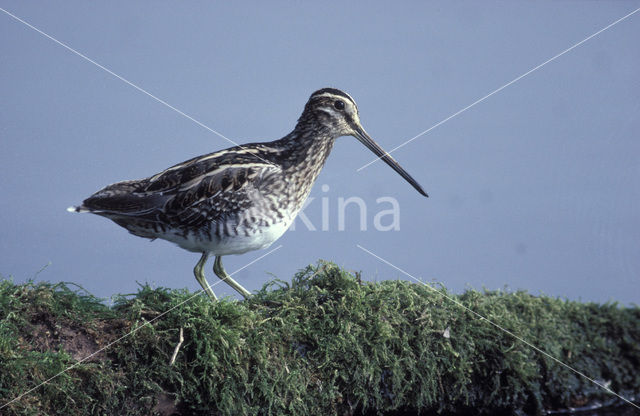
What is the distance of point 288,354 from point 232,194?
1.10 m

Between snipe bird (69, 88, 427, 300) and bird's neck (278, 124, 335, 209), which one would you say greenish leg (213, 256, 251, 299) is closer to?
snipe bird (69, 88, 427, 300)

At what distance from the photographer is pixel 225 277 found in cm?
447

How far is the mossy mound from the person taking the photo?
3.13 metres

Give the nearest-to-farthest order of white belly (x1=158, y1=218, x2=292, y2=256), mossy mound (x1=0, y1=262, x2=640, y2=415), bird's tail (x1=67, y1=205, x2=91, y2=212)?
1. mossy mound (x1=0, y1=262, x2=640, y2=415)
2. white belly (x1=158, y1=218, x2=292, y2=256)
3. bird's tail (x1=67, y1=205, x2=91, y2=212)

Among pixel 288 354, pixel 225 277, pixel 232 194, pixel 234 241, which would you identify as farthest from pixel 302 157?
pixel 288 354

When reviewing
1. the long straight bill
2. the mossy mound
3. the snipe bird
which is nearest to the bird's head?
the snipe bird

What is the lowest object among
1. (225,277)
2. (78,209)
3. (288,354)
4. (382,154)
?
(288,354)

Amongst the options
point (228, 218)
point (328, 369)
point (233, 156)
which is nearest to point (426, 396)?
point (328, 369)

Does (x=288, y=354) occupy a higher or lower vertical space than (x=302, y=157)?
lower

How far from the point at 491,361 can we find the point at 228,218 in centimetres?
204

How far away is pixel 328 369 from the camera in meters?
3.60

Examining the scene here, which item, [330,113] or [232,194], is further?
[330,113]

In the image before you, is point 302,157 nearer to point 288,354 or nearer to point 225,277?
point 225,277

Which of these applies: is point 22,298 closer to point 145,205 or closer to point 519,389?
point 145,205
